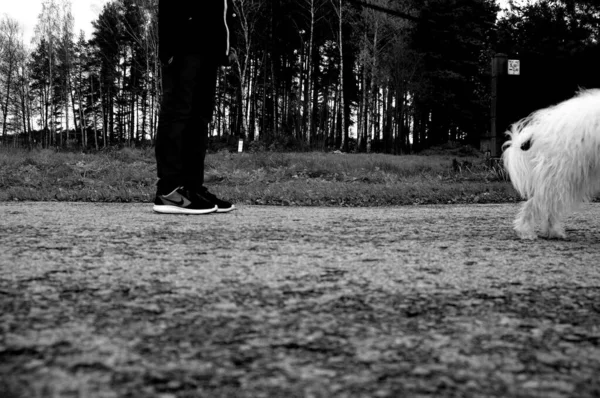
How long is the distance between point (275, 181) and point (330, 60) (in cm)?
3415

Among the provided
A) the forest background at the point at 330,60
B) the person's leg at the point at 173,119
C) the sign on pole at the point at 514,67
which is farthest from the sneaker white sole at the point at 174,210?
the forest background at the point at 330,60

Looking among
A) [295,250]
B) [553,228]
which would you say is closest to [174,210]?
[295,250]

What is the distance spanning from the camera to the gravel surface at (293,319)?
1.00 m

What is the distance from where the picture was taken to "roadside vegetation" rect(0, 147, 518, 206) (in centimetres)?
725

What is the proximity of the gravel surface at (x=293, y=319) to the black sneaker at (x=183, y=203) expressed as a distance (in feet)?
4.83

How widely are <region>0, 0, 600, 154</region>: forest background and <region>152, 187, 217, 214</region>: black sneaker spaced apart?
21545 millimetres

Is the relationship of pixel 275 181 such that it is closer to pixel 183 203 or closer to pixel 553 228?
Result: pixel 183 203

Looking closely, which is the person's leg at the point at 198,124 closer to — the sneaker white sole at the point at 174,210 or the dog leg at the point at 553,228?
the sneaker white sole at the point at 174,210

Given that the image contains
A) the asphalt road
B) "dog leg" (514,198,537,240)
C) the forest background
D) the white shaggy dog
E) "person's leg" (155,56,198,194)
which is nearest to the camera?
the asphalt road

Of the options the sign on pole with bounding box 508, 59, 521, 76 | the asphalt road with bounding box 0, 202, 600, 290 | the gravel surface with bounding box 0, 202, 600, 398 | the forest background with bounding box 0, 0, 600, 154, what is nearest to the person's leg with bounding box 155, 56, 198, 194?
the asphalt road with bounding box 0, 202, 600, 290

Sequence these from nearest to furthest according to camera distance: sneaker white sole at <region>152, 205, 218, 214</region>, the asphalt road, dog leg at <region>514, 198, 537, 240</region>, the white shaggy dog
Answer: the asphalt road → the white shaggy dog → dog leg at <region>514, 198, 537, 240</region> → sneaker white sole at <region>152, 205, 218, 214</region>

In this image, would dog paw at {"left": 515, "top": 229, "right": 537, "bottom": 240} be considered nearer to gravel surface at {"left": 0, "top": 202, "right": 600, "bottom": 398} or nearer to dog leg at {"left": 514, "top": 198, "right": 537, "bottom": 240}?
dog leg at {"left": 514, "top": 198, "right": 537, "bottom": 240}

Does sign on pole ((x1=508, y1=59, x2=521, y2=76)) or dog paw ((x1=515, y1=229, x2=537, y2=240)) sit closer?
dog paw ((x1=515, y1=229, x2=537, y2=240))

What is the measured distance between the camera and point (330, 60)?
141 feet
